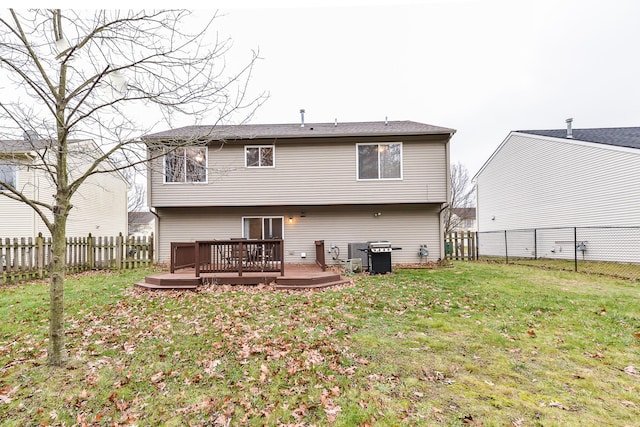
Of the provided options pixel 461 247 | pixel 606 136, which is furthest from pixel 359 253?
pixel 606 136

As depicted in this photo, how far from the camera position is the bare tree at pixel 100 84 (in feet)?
11.2

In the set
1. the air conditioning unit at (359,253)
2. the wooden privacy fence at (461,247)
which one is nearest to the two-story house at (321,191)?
the air conditioning unit at (359,253)

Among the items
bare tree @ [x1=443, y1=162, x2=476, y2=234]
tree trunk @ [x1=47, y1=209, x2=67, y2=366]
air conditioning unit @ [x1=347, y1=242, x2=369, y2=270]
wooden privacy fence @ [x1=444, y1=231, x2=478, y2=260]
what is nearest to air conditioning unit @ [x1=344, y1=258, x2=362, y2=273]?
air conditioning unit @ [x1=347, y1=242, x2=369, y2=270]

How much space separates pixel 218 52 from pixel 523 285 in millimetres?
9264

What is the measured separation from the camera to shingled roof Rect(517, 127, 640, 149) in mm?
12582

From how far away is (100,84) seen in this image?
357cm

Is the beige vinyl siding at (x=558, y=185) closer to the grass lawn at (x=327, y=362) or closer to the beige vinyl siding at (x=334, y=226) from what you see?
the beige vinyl siding at (x=334, y=226)

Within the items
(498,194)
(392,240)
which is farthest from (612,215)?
(392,240)

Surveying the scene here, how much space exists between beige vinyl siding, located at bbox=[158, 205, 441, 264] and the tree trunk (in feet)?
28.7

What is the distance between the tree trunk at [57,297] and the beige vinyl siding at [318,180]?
26.9 feet

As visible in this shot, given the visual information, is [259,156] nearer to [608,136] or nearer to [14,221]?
[14,221]

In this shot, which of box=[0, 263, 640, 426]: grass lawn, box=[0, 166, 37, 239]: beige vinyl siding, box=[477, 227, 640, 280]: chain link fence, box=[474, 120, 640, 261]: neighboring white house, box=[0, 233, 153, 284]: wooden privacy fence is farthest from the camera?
box=[0, 166, 37, 239]: beige vinyl siding

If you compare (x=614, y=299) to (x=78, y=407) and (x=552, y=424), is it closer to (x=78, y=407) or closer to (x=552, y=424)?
(x=552, y=424)

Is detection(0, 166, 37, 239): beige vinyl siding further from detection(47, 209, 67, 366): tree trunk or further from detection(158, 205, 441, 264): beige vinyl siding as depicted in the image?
detection(47, 209, 67, 366): tree trunk
